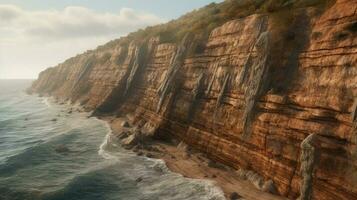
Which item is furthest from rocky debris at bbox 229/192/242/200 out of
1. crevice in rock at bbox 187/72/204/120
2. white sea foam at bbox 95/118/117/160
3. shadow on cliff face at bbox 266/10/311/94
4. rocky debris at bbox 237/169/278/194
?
white sea foam at bbox 95/118/117/160

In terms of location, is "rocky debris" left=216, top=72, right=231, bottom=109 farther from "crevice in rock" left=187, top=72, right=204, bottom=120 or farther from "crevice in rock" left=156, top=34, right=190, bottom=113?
"crevice in rock" left=156, top=34, right=190, bottom=113

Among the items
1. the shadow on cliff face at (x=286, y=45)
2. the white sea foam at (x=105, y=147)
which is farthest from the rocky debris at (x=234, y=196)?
the white sea foam at (x=105, y=147)

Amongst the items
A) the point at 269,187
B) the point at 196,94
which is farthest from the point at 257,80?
the point at 196,94

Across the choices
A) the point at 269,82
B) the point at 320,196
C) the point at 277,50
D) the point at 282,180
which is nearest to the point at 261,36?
the point at 277,50

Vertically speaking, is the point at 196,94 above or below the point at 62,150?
above

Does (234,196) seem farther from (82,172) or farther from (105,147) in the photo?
(105,147)

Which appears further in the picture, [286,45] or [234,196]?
[286,45]
